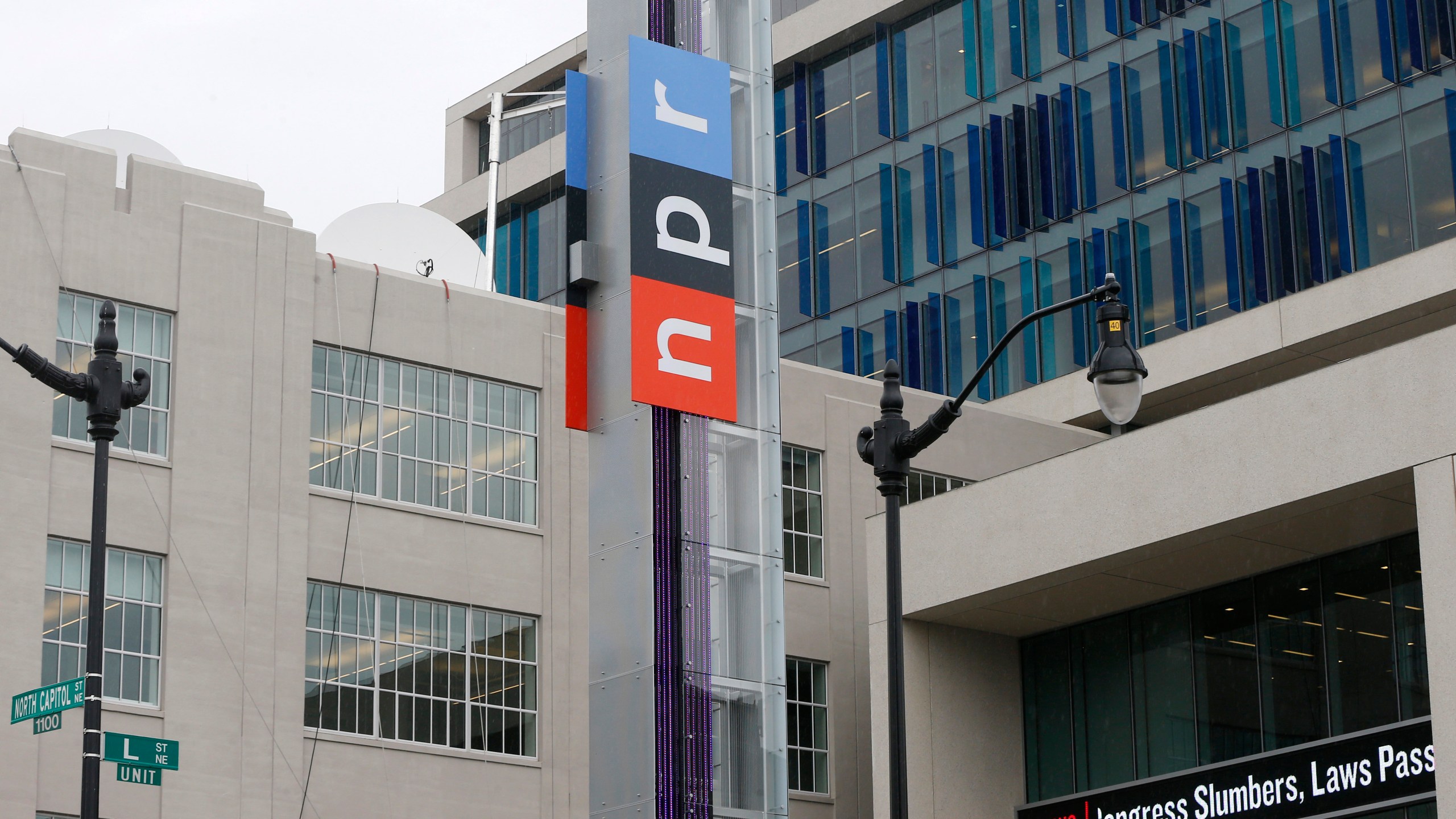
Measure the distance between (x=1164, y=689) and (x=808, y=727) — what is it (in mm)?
6441

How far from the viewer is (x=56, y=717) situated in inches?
754

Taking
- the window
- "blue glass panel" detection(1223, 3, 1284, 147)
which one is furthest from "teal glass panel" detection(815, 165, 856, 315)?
the window

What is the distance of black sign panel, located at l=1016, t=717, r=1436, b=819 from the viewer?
28422 mm

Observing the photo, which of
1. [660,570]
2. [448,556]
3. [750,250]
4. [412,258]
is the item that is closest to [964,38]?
[412,258]

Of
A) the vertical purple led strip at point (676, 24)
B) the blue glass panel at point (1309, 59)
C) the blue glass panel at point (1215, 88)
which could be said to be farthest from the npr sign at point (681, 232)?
the blue glass panel at point (1215, 88)

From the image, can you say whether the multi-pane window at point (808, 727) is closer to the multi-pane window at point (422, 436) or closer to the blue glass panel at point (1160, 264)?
the multi-pane window at point (422, 436)

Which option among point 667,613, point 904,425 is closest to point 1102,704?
point 667,613

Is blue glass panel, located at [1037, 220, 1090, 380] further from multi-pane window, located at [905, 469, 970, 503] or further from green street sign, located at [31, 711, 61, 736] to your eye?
green street sign, located at [31, 711, 61, 736]

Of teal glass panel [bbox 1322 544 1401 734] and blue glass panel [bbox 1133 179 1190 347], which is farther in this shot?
blue glass panel [bbox 1133 179 1190 347]

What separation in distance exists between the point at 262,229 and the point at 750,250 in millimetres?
10471

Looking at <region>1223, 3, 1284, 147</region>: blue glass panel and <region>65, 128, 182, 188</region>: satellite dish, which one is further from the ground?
<region>1223, 3, 1284, 147</region>: blue glass panel

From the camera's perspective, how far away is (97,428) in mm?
19641

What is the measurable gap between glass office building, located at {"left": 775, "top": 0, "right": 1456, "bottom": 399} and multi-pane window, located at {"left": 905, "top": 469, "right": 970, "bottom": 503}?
6.82 metres

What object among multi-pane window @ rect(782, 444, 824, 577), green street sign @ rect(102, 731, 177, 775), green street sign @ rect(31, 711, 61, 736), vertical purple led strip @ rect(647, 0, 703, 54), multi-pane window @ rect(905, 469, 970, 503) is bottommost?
green street sign @ rect(102, 731, 177, 775)
